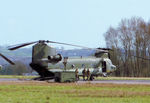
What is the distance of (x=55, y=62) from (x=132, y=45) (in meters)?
55.7

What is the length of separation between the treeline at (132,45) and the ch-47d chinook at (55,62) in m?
42.2

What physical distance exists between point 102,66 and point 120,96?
96.7 ft

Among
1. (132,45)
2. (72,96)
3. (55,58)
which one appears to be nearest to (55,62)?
(55,58)

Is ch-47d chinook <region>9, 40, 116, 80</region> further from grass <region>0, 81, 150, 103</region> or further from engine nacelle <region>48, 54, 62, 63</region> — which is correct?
grass <region>0, 81, 150, 103</region>

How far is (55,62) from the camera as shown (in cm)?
4800

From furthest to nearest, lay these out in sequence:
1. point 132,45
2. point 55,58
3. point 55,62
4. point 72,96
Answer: point 132,45, point 55,62, point 55,58, point 72,96

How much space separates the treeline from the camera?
9738 cm

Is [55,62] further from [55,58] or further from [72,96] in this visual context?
[72,96]

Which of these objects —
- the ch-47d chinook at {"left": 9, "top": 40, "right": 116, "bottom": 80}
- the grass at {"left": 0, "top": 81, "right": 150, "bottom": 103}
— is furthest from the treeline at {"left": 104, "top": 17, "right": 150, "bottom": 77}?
the grass at {"left": 0, "top": 81, "right": 150, "bottom": 103}

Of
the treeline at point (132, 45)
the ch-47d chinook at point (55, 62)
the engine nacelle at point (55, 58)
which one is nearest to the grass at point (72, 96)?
the ch-47d chinook at point (55, 62)

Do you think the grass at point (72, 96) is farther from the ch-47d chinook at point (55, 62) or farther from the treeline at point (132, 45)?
the treeline at point (132, 45)

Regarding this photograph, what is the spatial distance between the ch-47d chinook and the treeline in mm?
42229

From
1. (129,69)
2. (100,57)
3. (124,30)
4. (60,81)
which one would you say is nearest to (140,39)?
(124,30)

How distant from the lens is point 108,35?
337 feet
